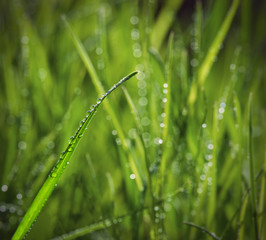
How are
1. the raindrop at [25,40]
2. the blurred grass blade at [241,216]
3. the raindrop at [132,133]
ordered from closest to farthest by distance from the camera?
the blurred grass blade at [241,216], the raindrop at [132,133], the raindrop at [25,40]

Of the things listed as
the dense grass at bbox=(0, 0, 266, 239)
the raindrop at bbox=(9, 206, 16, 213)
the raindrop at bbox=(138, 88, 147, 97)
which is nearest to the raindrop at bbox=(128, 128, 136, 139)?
the dense grass at bbox=(0, 0, 266, 239)

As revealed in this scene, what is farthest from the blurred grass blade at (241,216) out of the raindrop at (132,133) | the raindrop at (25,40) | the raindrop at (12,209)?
the raindrop at (25,40)

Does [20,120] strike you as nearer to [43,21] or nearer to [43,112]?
[43,112]

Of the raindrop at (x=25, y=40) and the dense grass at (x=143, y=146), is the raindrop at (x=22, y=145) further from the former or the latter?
the raindrop at (x=25, y=40)

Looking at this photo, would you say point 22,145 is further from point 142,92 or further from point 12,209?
point 142,92

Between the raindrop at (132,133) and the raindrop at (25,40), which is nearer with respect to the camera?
the raindrop at (132,133)

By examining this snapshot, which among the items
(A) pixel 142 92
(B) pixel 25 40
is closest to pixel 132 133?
(A) pixel 142 92

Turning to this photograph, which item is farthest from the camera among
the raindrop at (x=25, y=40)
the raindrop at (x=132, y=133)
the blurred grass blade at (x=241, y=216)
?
the raindrop at (x=25, y=40)

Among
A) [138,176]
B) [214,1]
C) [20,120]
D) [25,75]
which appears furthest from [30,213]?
[214,1]
